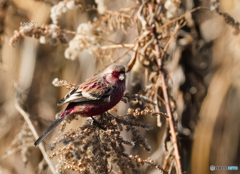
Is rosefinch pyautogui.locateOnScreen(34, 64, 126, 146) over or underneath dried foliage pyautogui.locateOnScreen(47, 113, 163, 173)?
over

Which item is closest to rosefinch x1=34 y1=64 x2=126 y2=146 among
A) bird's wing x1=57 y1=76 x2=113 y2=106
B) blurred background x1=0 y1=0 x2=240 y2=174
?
bird's wing x1=57 y1=76 x2=113 y2=106

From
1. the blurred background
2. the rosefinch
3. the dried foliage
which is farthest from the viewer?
the blurred background

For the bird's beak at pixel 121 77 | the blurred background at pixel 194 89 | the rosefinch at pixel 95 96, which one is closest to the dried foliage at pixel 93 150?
the rosefinch at pixel 95 96

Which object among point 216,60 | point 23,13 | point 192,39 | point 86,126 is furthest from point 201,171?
point 23,13

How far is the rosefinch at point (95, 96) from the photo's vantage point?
1893 mm

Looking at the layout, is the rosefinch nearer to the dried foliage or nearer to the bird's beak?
the bird's beak

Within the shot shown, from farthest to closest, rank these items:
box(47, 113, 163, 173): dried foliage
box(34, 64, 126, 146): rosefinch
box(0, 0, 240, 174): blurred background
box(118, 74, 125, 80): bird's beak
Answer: box(0, 0, 240, 174): blurred background, box(118, 74, 125, 80): bird's beak, box(34, 64, 126, 146): rosefinch, box(47, 113, 163, 173): dried foliage

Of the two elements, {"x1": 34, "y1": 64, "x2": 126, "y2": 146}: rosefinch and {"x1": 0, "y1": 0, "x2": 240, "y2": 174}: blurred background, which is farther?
{"x1": 0, "y1": 0, "x2": 240, "y2": 174}: blurred background

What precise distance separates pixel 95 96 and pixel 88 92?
0.07m

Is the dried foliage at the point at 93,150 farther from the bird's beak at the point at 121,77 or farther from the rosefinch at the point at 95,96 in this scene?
the bird's beak at the point at 121,77

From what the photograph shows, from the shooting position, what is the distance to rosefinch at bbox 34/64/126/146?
1893mm

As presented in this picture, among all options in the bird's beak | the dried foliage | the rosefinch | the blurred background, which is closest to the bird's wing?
the rosefinch

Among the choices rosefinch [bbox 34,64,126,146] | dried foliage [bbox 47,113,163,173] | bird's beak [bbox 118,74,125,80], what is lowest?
dried foliage [bbox 47,113,163,173]

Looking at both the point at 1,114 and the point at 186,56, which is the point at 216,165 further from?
the point at 1,114
